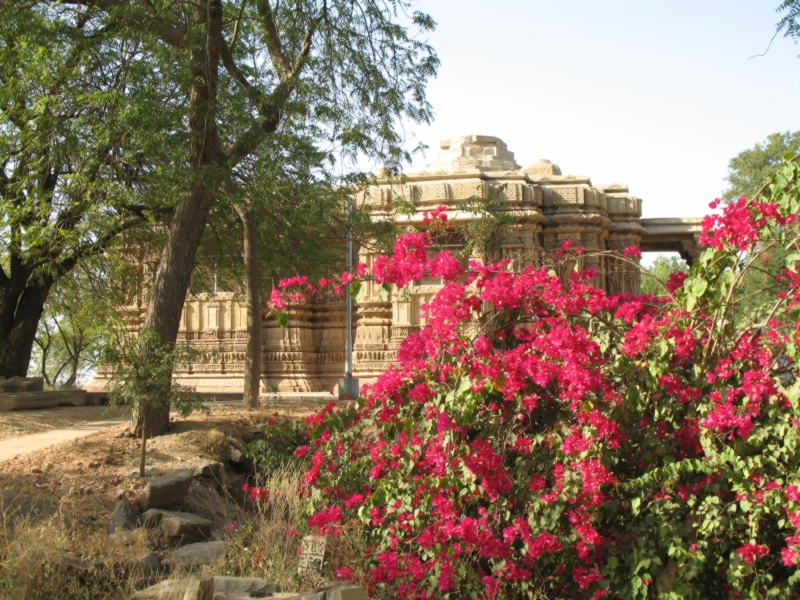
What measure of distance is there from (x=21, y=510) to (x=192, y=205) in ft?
13.4

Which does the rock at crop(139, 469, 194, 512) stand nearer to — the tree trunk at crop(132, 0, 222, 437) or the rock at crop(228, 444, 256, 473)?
the tree trunk at crop(132, 0, 222, 437)

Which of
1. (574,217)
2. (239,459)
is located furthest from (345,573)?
(574,217)

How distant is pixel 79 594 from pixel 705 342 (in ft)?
11.9

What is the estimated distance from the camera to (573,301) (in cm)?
470

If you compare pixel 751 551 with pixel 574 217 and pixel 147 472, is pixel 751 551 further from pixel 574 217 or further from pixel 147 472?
pixel 574 217

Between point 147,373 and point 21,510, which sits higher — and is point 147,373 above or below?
above

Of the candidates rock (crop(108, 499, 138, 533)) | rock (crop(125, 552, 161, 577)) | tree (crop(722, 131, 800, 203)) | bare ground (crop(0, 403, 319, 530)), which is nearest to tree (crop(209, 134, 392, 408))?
bare ground (crop(0, 403, 319, 530))

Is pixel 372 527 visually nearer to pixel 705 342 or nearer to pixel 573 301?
pixel 573 301

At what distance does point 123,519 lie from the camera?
21.2 ft

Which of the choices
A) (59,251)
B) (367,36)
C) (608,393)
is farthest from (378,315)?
(608,393)

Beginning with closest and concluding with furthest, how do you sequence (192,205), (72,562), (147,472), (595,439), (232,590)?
(595,439) → (232,590) → (72,562) → (147,472) → (192,205)

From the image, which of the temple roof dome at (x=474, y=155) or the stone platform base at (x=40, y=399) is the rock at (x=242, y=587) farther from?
the temple roof dome at (x=474, y=155)

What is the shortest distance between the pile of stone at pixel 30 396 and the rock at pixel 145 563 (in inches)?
275

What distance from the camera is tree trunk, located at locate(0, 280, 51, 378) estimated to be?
516 inches
